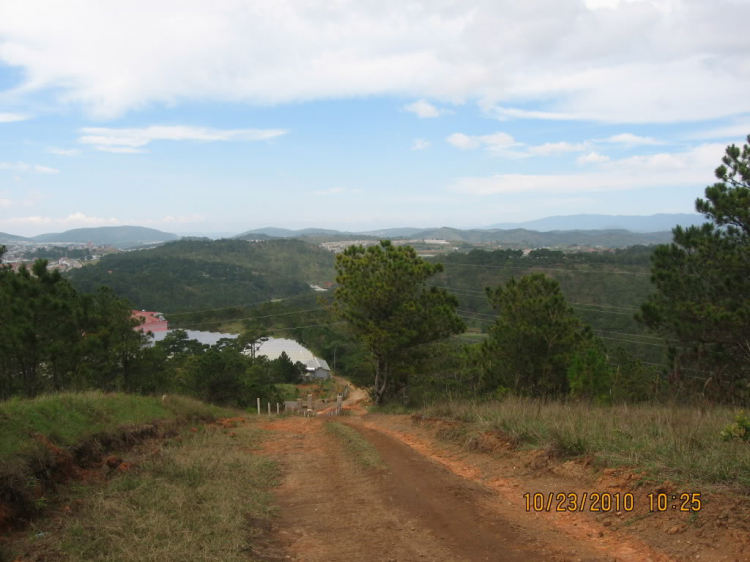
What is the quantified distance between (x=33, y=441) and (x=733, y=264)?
16.9 m

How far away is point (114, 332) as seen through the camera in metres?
22.2

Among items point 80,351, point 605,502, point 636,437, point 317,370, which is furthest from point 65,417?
point 317,370

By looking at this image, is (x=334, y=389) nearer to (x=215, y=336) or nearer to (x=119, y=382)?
(x=215, y=336)

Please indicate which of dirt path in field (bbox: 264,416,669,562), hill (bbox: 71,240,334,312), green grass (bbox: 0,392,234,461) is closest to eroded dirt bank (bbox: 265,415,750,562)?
dirt path in field (bbox: 264,416,669,562)

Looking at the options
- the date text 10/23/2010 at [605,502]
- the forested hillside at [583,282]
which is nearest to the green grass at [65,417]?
the date text 10/23/2010 at [605,502]

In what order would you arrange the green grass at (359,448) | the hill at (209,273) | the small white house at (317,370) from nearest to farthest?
the green grass at (359,448) → the small white house at (317,370) → the hill at (209,273)

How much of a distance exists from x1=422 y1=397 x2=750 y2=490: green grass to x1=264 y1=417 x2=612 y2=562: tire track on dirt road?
4.67 ft

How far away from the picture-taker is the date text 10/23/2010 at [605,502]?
193 inches

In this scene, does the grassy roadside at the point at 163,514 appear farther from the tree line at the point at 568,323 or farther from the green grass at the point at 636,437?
the tree line at the point at 568,323

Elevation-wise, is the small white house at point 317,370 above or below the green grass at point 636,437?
below

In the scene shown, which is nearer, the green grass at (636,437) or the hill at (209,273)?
the green grass at (636,437)

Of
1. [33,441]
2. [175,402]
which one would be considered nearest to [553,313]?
[175,402]

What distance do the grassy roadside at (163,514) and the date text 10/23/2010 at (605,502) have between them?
10.2 ft

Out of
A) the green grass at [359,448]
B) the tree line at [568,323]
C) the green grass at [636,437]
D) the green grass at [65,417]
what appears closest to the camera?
the green grass at [636,437]
